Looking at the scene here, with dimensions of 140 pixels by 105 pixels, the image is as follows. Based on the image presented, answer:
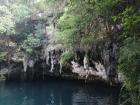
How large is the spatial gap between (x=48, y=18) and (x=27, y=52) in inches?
160

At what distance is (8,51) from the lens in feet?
97.3

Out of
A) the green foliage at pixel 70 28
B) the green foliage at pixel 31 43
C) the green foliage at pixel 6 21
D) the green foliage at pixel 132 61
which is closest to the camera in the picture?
the green foliage at pixel 132 61

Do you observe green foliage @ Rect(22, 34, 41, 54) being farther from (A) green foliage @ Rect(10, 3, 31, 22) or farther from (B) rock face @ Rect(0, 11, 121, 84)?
(A) green foliage @ Rect(10, 3, 31, 22)

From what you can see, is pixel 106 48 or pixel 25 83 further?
pixel 25 83

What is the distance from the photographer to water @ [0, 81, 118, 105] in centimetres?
2086

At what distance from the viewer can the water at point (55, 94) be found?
68.4 feet

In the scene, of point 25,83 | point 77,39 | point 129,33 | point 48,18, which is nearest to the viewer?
point 129,33

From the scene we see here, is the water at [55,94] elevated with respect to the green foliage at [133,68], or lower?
lower

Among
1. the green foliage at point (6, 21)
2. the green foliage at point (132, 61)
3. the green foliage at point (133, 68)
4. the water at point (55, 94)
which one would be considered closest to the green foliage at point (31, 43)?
the green foliage at point (6, 21)

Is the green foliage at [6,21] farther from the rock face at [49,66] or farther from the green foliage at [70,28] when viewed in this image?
the green foliage at [70,28]

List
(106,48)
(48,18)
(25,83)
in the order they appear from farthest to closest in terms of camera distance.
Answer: (48,18) → (25,83) → (106,48)

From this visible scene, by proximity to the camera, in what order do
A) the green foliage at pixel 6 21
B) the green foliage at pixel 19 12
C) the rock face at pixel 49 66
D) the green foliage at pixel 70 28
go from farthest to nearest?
the green foliage at pixel 19 12 → the green foliage at pixel 6 21 → the rock face at pixel 49 66 → the green foliage at pixel 70 28

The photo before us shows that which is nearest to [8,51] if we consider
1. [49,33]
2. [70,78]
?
[49,33]

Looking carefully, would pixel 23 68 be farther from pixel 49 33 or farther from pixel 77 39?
pixel 77 39
